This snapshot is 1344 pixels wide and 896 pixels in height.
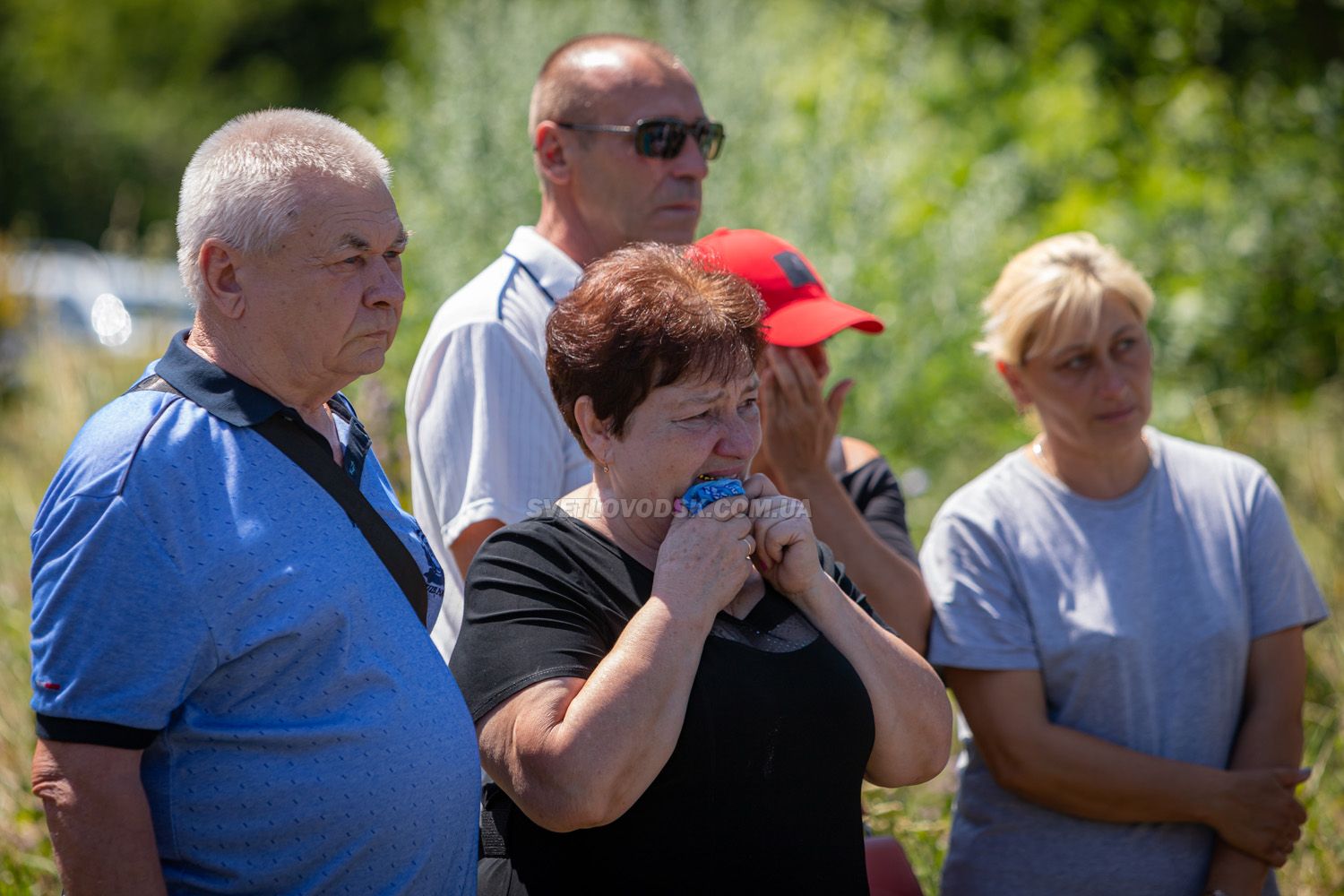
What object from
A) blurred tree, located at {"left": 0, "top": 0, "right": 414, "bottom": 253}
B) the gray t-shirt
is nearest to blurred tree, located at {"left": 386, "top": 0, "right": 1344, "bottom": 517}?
the gray t-shirt

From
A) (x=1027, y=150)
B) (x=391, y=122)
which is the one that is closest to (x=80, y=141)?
(x=391, y=122)

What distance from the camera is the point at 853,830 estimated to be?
2309 millimetres

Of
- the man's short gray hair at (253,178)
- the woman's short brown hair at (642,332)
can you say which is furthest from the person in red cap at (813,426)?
the man's short gray hair at (253,178)

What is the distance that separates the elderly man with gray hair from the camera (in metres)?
1.85

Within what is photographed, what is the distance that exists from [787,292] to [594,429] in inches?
35.4

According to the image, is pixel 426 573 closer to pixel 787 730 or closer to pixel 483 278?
pixel 787 730

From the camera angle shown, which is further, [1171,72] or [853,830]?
[1171,72]

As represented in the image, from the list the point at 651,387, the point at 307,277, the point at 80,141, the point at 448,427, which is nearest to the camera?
the point at 307,277

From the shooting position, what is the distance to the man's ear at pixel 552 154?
3254mm

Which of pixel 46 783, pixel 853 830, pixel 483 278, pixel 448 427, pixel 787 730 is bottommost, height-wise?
pixel 853 830

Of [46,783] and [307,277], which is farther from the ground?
[307,277]

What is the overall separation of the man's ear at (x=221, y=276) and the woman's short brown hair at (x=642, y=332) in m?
0.57

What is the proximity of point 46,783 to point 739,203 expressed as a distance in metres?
5.01

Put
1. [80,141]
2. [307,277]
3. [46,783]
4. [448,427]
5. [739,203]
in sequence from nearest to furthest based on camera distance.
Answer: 1. [46,783]
2. [307,277]
3. [448,427]
4. [739,203]
5. [80,141]
